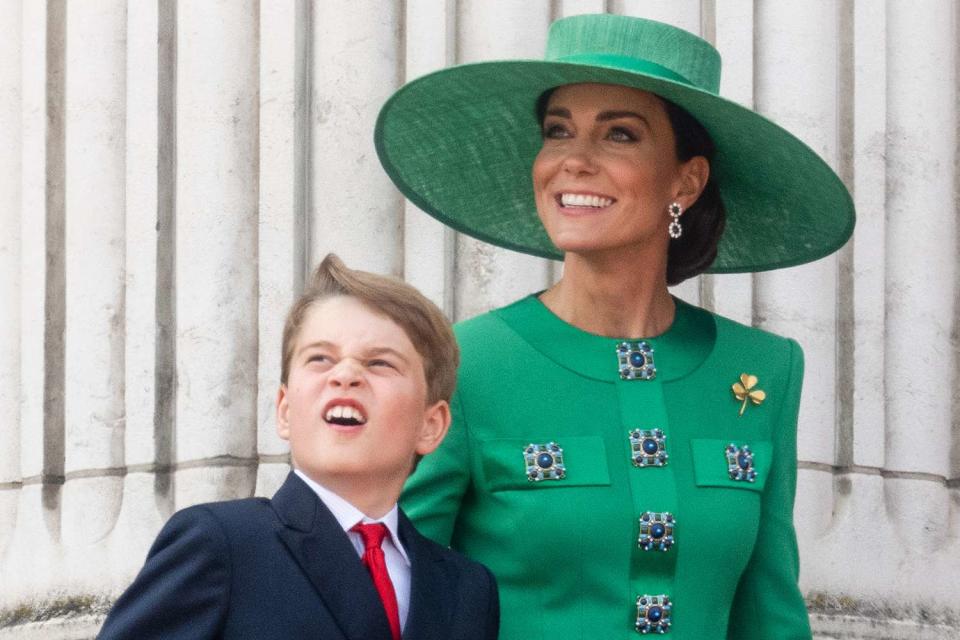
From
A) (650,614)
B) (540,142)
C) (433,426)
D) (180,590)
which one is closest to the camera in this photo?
(180,590)

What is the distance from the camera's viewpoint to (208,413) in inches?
160

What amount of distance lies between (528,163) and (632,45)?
369 mm

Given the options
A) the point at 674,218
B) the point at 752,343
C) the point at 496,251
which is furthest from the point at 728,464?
the point at 496,251

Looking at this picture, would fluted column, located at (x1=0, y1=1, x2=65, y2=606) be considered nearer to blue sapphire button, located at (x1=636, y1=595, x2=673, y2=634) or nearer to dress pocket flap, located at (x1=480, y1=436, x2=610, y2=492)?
dress pocket flap, located at (x1=480, y1=436, x2=610, y2=492)

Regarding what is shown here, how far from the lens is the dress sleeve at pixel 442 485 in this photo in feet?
10.0

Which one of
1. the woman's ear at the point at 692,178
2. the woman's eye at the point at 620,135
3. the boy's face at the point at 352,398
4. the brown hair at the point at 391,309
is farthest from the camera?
the woman's ear at the point at 692,178

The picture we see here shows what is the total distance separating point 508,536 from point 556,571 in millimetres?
86

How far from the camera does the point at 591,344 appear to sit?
10.5ft

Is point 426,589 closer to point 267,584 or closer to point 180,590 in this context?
point 267,584

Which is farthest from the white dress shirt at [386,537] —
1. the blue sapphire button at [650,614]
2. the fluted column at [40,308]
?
the fluted column at [40,308]

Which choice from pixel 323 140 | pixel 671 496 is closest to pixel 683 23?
pixel 323 140

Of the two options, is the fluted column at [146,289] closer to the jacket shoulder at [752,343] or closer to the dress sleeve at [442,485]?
the dress sleeve at [442,485]

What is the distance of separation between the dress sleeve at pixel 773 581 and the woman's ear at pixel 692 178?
0.39 m

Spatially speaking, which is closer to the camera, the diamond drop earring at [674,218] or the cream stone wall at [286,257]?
the diamond drop earring at [674,218]
